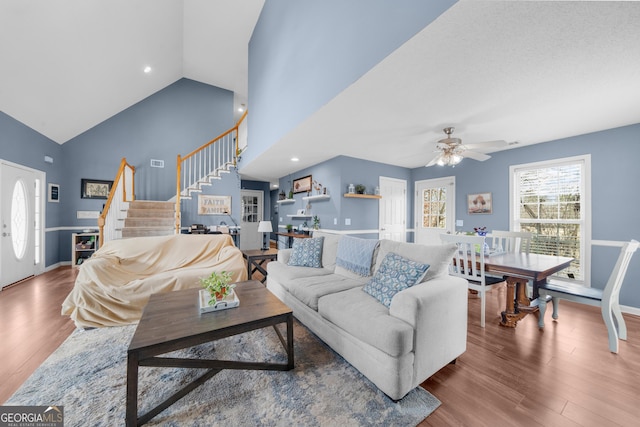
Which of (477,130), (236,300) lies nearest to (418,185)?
(477,130)

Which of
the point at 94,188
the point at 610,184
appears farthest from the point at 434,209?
the point at 94,188

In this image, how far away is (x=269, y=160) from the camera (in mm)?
5051

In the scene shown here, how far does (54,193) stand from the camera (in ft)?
16.6

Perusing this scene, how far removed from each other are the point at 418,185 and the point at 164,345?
5529 millimetres

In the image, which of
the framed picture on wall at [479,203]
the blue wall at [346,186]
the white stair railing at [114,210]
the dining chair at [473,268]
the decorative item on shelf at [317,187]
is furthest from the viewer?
the decorative item on shelf at [317,187]

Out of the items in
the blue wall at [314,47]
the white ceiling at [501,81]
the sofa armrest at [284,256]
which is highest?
the blue wall at [314,47]

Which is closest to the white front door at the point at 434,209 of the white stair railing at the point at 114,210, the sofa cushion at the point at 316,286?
the sofa cushion at the point at 316,286

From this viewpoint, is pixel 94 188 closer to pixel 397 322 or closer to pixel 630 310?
pixel 397 322

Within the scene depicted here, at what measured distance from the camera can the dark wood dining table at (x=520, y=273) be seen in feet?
7.56

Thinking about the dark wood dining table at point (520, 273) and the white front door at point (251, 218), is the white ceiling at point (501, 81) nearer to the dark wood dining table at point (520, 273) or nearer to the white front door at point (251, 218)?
the dark wood dining table at point (520, 273)

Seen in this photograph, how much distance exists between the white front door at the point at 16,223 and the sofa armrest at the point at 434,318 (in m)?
5.68

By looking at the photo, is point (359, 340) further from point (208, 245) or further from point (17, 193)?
point (17, 193)

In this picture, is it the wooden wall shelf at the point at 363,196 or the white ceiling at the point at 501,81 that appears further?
the wooden wall shelf at the point at 363,196

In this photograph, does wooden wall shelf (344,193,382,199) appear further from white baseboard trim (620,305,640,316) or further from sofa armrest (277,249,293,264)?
white baseboard trim (620,305,640,316)
